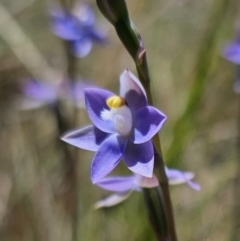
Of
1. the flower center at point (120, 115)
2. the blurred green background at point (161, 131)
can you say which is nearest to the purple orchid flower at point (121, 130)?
the flower center at point (120, 115)

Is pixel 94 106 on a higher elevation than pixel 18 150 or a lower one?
higher

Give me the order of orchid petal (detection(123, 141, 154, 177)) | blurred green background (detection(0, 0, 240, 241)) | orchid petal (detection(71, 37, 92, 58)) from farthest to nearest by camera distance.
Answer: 1. blurred green background (detection(0, 0, 240, 241))
2. orchid petal (detection(71, 37, 92, 58))
3. orchid petal (detection(123, 141, 154, 177))

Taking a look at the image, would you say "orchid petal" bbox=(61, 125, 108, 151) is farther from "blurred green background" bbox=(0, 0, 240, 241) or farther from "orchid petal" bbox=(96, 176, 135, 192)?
"blurred green background" bbox=(0, 0, 240, 241)

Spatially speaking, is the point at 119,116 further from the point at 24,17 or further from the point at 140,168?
the point at 24,17

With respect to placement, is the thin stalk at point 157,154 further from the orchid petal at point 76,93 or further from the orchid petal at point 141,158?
the orchid petal at point 76,93

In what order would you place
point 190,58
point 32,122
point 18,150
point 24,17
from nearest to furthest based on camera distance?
point 18,150
point 32,122
point 190,58
point 24,17

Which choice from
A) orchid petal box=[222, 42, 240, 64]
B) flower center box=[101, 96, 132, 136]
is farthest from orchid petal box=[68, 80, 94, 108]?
flower center box=[101, 96, 132, 136]

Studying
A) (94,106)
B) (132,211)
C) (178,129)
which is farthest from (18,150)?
(94,106)

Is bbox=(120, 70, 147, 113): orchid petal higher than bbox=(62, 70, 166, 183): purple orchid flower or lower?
higher
